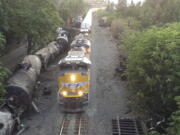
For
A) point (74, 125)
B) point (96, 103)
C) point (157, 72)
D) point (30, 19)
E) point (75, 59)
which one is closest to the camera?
point (157, 72)

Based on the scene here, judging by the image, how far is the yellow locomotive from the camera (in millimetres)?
16672

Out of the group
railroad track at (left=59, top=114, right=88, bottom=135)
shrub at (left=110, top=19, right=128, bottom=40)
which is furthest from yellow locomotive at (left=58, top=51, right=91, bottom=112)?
shrub at (left=110, top=19, right=128, bottom=40)

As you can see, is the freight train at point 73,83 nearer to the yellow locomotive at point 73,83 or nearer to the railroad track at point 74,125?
the yellow locomotive at point 73,83

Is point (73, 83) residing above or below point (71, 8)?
below

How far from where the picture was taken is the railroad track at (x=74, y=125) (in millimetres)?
14766

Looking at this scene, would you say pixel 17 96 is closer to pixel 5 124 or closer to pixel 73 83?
pixel 5 124

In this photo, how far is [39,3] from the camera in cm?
2591

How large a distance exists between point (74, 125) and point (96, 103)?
12.8 ft

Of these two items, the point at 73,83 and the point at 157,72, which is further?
the point at 73,83

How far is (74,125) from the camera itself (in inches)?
611

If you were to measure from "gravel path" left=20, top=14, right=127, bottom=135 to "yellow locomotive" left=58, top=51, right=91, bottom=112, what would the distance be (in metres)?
1.07

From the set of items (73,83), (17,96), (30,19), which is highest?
(30,19)

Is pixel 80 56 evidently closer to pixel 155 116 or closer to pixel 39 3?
pixel 155 116

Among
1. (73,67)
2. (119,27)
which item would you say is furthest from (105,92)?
(119,27)
